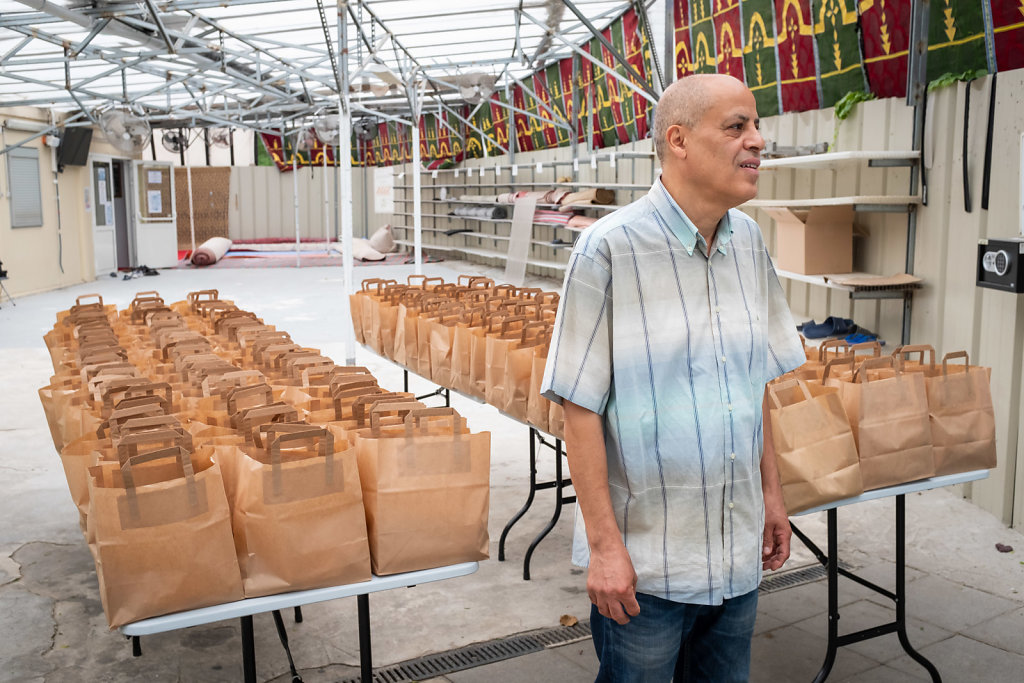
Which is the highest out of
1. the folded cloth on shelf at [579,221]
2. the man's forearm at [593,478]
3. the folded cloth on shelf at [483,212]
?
the folded cloth on shelf at [483,212]

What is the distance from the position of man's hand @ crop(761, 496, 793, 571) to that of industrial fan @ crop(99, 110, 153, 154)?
10572 mm

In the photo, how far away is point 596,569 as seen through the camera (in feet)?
5.14

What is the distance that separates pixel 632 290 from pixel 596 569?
0.48 m

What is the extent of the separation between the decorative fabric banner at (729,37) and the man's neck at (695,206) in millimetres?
5166

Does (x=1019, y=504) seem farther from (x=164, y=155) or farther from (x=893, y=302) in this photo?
(x=164, y=155)

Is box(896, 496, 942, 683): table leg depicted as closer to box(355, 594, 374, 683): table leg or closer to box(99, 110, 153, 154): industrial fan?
box(355, 594, 374, 683): table leg

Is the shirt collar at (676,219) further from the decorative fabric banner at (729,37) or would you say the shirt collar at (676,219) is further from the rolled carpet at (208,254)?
the rolled carpet at (208,254)

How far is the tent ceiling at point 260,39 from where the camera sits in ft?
26.0

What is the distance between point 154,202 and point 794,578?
15316 mm

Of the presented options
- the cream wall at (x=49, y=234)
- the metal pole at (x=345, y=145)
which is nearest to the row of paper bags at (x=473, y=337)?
the metal pole at (x=345, y=145)

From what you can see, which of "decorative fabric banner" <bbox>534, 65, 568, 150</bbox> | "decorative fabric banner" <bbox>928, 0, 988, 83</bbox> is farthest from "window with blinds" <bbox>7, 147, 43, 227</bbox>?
"decorative fabric banner" <bbox>928, 0, 988, 83</bbox>

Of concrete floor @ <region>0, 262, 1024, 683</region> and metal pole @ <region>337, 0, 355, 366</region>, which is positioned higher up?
metal pole @ <region>337, 0, 355, 366</region>

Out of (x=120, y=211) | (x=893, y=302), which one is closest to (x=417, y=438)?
(x=893, y=302)

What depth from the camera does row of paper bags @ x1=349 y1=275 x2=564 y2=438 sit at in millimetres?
3307
